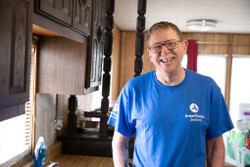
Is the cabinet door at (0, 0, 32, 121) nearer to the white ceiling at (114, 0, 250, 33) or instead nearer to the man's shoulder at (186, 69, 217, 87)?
the man's shoulder at (186, 69, 217, 87)

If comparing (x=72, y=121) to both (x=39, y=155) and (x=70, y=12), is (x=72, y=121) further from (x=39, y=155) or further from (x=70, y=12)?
(x=70, y=12)

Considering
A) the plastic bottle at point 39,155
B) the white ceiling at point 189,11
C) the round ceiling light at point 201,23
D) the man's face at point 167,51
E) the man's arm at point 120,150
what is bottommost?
the plastic bottle at point 39,155

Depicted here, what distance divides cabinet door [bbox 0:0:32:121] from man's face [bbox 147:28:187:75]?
574mm

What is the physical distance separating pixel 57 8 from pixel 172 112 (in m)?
0.74

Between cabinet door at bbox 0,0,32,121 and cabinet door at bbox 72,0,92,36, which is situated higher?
cabinet door at bbox 72,0,92,36

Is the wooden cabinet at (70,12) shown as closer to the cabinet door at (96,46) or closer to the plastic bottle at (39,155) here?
the cabinet door at (96,46)

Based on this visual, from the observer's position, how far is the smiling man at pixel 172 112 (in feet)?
4.07

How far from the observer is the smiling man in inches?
48.9

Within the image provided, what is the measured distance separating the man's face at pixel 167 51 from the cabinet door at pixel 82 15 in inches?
22.0

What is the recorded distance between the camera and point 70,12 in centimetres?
153

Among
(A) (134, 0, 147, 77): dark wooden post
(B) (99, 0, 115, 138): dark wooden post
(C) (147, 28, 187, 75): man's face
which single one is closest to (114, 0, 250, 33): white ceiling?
(A) (134, 0, 147, 77): dark wooden post

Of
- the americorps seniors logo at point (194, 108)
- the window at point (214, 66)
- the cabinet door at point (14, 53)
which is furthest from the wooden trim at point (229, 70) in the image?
the cabinet door at point (14, 53)

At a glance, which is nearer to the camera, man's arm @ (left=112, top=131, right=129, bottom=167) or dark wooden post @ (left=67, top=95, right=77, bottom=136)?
man's arm @ (left=112, top=131, right=129, bottom=167)

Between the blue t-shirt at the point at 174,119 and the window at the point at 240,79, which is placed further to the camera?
the window at the point at 240,79
